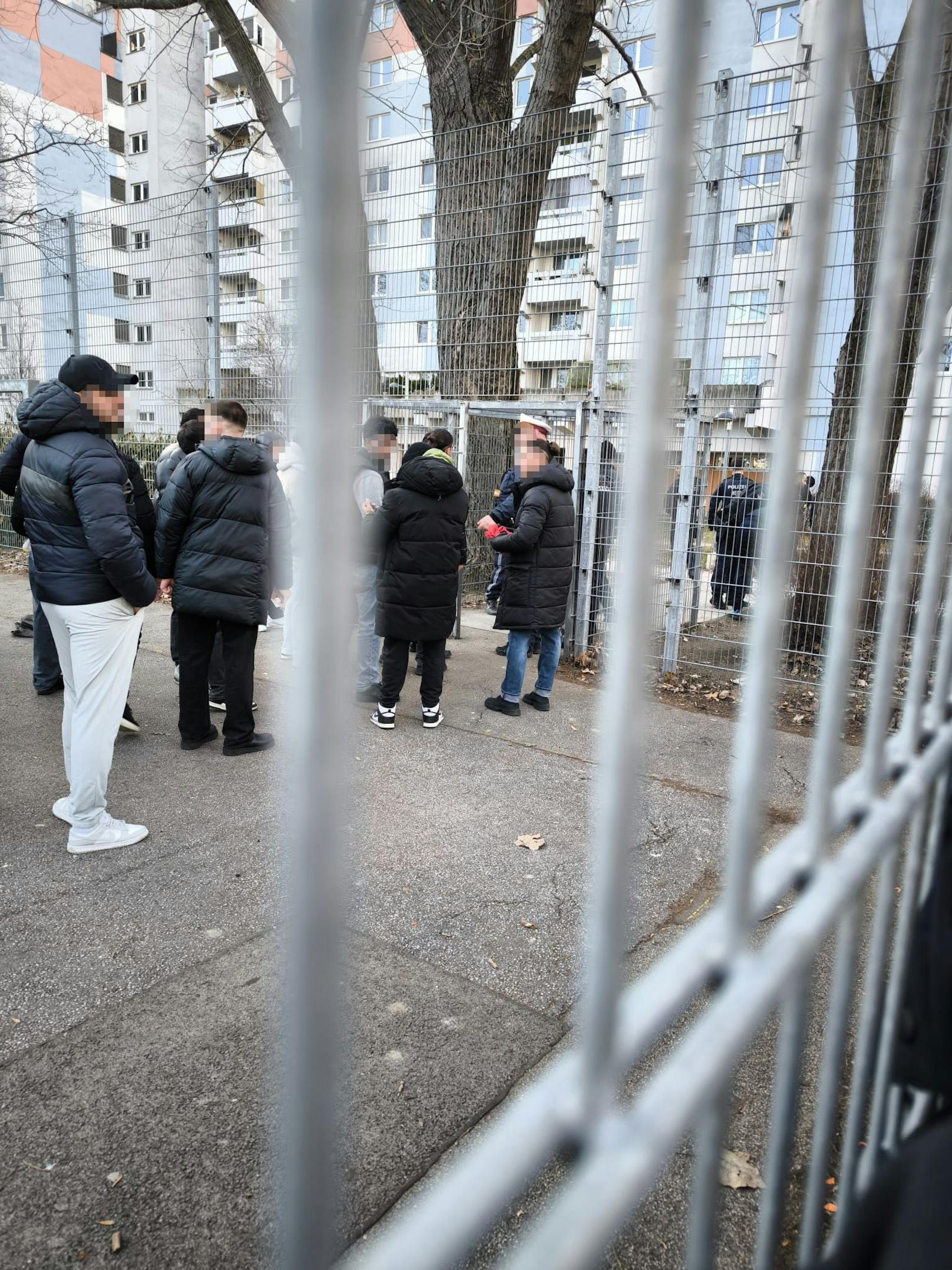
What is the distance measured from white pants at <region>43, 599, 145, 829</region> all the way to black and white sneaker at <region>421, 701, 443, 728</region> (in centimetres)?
233

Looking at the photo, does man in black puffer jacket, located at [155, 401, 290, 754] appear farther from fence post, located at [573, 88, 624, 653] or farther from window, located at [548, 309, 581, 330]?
window, located at [548, 309, 581, 330]

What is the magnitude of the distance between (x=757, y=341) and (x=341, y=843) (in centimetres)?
663

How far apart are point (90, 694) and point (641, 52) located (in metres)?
14.9

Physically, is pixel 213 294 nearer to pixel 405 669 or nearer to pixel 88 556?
pixel 405 669

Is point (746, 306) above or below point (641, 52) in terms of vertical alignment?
below

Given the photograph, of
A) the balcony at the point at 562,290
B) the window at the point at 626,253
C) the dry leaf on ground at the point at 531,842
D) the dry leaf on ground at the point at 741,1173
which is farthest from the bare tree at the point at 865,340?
the dry leaf on ground at the point at 741,1173

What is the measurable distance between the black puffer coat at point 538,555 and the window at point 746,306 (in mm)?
1714

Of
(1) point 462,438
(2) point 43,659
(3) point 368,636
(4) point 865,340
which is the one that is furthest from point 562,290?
(2) point 43,659

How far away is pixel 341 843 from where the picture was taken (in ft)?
1.61

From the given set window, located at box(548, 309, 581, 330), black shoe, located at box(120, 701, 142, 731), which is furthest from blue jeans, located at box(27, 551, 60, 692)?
window, located at box(548, 309, 581, 330)

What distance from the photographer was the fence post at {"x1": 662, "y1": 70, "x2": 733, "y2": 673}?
625 centimetres

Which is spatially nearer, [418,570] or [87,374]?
[87,374]

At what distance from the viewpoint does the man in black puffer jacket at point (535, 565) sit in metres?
6.12

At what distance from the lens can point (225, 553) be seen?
4.95 m
